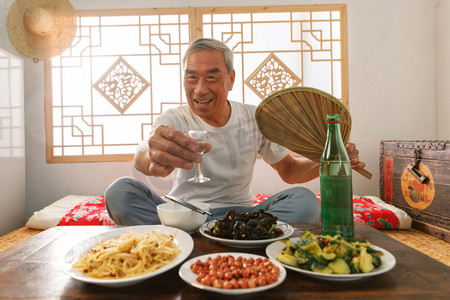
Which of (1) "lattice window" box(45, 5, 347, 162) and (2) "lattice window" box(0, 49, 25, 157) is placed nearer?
(2) "lattice window" box(0, 49, 25, 157)

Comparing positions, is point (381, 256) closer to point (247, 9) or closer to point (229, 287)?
point (229, 287)

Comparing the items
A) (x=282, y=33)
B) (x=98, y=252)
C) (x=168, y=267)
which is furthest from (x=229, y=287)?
(x=282, y=33)

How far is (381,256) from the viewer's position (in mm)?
704

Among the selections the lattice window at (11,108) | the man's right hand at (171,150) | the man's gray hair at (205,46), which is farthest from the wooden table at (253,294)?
the lattice window at (11,108)

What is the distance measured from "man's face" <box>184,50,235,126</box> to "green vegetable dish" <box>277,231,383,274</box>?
1117 millimetres

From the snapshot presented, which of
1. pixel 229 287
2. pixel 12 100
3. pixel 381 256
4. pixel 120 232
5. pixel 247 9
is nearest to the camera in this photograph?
pixel 229 287

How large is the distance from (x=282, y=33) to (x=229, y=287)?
3163 mm

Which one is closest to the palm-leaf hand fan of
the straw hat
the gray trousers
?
the gray trousers

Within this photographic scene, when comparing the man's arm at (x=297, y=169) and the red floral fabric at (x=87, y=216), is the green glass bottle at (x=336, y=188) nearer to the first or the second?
the man's arm at (x=297, y=169)

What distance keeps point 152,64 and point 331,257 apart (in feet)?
9.85

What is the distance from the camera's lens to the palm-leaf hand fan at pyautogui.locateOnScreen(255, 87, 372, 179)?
1.12 metres

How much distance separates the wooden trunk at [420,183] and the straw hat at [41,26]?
11.2ft

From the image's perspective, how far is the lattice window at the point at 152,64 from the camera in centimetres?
316

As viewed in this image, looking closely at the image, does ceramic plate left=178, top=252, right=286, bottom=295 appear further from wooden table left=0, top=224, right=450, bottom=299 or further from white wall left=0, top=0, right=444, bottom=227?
white wall left=0, top=0, right=444, bottom=227
